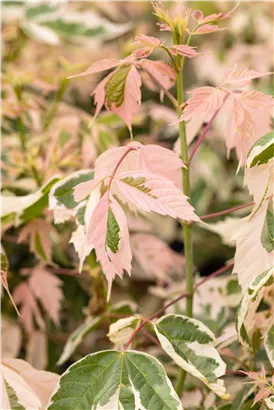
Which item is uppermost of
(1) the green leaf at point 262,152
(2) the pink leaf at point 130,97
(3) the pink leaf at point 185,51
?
(3) the pink leaf at point 185,51

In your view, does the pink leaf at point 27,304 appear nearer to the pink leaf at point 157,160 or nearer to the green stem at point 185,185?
the green stem at point 185,185

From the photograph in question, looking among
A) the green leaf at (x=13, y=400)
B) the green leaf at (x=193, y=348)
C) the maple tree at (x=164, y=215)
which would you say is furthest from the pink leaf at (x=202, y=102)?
the green leaf at (x=13, y=400)

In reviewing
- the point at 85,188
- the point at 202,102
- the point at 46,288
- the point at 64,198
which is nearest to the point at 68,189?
the point at 64,198

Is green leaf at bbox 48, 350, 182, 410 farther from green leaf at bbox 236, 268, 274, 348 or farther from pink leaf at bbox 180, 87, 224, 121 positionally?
pink leaf at bbox 180, 87, 224, 121

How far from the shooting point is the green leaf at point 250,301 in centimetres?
55

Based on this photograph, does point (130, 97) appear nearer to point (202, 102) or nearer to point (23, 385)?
point (202, 102)

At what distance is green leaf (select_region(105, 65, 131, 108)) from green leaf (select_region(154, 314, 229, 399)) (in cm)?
26

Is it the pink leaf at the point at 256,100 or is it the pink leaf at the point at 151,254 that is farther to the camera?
the pink leaf at the point at 151,254

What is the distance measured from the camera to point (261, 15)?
1786mm

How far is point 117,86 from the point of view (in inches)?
25.1

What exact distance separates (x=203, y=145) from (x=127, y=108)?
0.86 metres

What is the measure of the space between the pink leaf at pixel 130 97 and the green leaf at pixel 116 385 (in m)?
0.26

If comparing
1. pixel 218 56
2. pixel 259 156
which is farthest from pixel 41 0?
pixel 259 156

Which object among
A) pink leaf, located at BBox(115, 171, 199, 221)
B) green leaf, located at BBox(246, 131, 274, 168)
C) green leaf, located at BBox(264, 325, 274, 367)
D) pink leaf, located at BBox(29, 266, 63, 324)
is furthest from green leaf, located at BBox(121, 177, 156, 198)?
pink leaf, located at BBox(29, 266, 63, 324)
